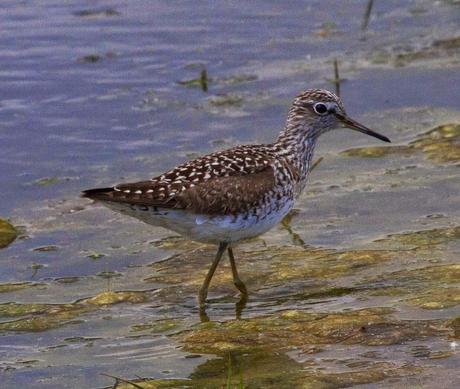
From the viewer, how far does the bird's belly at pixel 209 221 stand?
6.99 metres

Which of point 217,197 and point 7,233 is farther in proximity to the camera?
point 7,233

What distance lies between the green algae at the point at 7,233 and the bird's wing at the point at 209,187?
5.68ft

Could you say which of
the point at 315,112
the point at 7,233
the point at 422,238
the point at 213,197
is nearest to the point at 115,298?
the point at 213,197

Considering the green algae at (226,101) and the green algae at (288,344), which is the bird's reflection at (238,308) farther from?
the green algae at (226,101)

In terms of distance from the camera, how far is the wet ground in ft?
20.6

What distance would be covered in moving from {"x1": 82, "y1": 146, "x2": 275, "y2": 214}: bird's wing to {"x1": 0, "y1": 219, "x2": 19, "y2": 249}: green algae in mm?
1731

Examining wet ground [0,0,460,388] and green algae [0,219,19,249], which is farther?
green algae [0,219,19,249]

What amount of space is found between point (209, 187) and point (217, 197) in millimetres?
75

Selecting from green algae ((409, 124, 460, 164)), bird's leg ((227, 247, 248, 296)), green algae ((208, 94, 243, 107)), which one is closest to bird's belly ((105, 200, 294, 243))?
bird's leg ((227, 247, 248, 296))

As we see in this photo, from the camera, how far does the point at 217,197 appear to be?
23.2 ft

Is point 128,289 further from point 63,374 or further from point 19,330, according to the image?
point 63,374

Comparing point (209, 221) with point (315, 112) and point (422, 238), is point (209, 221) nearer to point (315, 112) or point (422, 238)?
point (315, 112)

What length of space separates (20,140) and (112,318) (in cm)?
348

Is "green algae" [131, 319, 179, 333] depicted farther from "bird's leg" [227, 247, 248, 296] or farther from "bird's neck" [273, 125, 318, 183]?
"bird's neck" [273, 125, 318, 183]
